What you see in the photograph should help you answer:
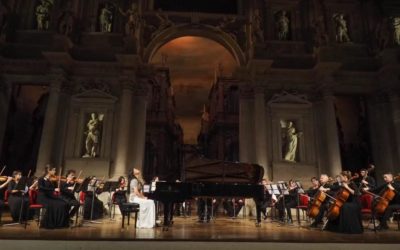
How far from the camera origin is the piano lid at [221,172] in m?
9.08

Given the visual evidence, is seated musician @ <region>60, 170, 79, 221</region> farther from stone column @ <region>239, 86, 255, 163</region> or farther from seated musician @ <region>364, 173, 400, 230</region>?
stone column @ <region>239, 86, 255, 163</region>

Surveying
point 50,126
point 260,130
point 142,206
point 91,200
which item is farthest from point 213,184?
point 50,126

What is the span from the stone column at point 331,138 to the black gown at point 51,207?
10.7 metres

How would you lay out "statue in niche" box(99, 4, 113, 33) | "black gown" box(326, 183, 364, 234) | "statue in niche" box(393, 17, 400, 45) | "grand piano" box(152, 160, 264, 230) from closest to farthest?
"black gown" box(326, 183, 364, 234)
"grand piano" box(152, 160, 264, 230)
"statue in niche" box(393, 17, 400, 45)
"statue in niche" box(99, 4, 113, 33)

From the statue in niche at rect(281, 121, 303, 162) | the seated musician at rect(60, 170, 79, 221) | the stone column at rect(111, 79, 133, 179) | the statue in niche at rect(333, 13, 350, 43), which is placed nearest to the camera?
the seated musician at rect(60, 170, 79, 221)

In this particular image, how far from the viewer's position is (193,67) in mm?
27062

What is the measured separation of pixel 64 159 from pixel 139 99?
411 cm

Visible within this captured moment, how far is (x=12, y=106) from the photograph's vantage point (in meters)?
16.1

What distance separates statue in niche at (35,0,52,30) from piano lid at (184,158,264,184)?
11.3m

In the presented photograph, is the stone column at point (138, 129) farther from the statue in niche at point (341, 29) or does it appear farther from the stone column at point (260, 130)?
the statue in niche at point (341, 29)

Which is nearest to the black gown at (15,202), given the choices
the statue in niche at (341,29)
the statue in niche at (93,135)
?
the statue in niche at (93,135)

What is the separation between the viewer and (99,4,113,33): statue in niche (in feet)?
53.6

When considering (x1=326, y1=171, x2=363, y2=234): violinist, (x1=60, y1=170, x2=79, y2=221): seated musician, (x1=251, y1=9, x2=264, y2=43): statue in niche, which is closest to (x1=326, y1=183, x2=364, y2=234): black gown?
(x1=326, y1=171, x2=363, y2=234): violinist

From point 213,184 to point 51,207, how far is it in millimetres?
3869
